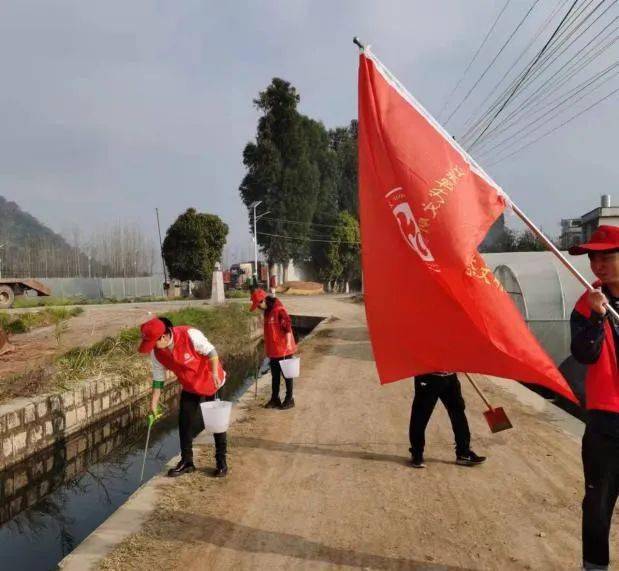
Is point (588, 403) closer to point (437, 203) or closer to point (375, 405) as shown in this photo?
point (437, 203)

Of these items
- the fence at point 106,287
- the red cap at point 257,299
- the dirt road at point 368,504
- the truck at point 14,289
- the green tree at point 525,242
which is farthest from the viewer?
the fence at point 106,287

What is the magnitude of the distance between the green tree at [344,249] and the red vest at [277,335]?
141ft

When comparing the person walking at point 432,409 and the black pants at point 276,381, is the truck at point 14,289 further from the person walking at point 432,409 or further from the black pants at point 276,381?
the person walking at point 432,409

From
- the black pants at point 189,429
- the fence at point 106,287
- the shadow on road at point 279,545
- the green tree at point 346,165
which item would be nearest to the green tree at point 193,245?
the fence at point 106,287

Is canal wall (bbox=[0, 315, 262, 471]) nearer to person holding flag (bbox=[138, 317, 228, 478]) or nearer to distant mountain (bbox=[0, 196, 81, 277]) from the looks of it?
person holding flag (bbox=[138, 317, 228, 478])

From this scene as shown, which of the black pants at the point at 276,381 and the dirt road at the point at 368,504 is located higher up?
the black pants at the point at 276,381

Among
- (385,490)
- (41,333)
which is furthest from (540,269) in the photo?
(41,333)

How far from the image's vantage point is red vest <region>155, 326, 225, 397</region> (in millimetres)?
4992

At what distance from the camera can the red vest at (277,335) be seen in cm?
770

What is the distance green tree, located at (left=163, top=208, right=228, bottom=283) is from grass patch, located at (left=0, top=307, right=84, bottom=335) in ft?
51.3

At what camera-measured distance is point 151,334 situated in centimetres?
465

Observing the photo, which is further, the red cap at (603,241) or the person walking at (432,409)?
the person walking at (432,409)

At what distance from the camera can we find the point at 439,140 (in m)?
3.64

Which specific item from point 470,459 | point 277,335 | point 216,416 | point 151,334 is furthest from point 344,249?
point 151,334
